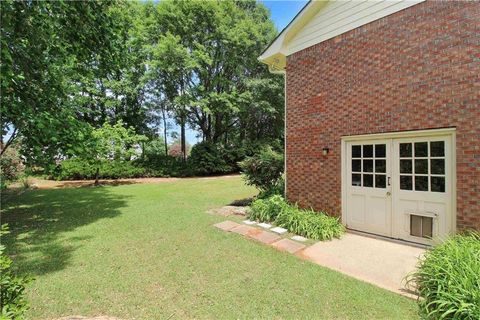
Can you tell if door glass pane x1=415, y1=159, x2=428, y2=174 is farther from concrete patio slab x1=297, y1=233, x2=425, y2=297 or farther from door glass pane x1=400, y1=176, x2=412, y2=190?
A: concrete patio slab x1=297, y1=233, x2=425, y2=297

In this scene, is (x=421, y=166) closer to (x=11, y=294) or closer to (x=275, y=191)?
(x=275, y=191)

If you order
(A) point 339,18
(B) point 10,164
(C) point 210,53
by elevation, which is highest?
Answer: (C) point 210,53

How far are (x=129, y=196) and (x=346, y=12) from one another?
9.94m

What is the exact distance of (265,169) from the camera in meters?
8.07

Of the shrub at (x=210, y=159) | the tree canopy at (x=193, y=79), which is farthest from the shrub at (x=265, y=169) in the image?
the shrub at (x=210, y=159)

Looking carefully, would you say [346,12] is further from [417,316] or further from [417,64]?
[417,316]

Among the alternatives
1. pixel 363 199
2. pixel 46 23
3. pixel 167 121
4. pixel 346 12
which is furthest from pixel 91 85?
pixel 363 199

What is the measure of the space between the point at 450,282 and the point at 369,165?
293cm

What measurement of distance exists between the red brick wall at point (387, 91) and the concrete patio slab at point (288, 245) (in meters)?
1.49

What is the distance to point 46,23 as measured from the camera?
5398 mm

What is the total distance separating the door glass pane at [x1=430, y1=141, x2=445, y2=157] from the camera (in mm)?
4488

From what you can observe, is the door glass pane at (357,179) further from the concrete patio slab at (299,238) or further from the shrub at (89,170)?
the shrub at (89,170)

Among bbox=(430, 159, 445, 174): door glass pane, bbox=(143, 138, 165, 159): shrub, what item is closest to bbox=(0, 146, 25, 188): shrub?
bbox=(143, 138, 165, 159): shrub

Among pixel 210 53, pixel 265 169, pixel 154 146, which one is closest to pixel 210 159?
pixel 154 146
